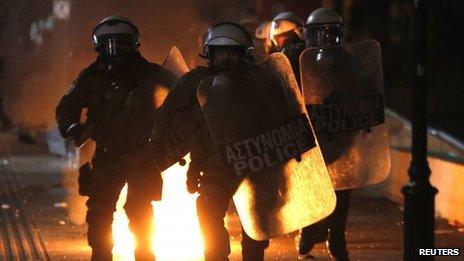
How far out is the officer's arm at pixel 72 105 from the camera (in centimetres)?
739

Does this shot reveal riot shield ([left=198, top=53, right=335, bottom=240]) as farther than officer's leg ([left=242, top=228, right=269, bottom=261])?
No

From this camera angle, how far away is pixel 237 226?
35.6ft

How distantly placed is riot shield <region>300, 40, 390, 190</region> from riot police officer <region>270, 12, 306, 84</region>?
0.49 m

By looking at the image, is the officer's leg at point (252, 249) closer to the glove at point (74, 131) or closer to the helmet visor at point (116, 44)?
the glove at point (74, 131)

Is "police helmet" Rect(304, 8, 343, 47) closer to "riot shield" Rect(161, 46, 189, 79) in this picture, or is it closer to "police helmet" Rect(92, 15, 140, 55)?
"riot shield" Rect(161, 46, 189, 79)

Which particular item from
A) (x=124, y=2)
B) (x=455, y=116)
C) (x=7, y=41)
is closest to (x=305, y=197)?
(x=124, y=2)

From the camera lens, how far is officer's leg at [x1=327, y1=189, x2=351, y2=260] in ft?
26.8

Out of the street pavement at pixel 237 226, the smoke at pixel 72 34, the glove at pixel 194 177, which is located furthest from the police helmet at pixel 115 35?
the smoke at pixel 72 34

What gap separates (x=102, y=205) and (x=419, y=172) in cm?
228

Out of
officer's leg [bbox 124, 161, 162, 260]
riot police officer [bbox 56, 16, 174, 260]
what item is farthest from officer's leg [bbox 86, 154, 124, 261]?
officer's leg [bbox 124, 161, 162, 260]

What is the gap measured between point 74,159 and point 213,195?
10.00m

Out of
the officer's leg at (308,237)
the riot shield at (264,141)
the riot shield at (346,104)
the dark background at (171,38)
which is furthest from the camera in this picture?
the dark background at (171,38)

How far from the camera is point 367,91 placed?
8.09 meters

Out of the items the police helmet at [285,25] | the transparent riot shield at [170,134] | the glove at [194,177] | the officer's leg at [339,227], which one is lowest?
the officer's leg at [339,227]
